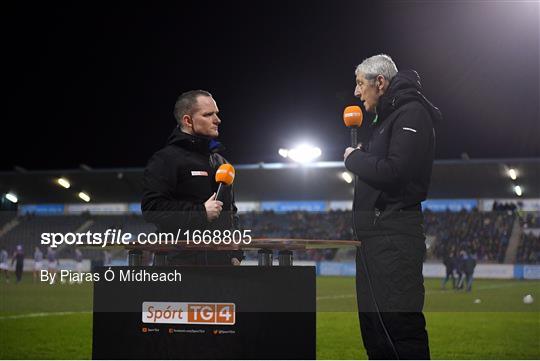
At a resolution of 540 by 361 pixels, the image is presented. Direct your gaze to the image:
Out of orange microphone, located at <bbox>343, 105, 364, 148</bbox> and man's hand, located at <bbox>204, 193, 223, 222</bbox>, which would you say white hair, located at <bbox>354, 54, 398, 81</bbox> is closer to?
orange microphone, located at <bbox>343, 105, 364, 148</bbox>

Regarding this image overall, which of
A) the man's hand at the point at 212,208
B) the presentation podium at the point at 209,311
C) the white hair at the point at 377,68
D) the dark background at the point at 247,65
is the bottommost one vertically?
the presentation podium at the point at 209,311

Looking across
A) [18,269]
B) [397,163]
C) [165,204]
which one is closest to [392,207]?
[397,163]

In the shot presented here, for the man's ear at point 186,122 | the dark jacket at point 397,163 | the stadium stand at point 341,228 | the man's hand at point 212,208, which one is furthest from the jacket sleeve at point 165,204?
the stadium stand at point 341,228

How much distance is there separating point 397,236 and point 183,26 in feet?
35.1

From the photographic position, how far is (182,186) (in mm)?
3910

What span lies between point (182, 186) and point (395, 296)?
1.48 m

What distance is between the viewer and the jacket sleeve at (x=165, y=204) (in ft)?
11.8

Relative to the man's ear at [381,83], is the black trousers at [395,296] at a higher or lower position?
lower

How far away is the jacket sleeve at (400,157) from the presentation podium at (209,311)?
1.25 feet

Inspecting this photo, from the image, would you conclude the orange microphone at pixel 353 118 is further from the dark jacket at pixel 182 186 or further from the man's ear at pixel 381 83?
the dark jacket at pixel 182 186

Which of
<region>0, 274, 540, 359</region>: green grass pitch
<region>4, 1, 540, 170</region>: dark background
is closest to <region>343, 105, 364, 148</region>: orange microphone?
<region>0, 274, 540, 359</region>: green grass pitch

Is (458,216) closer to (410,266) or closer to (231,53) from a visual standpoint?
(231,53)

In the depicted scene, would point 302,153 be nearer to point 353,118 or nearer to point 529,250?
point 529,250

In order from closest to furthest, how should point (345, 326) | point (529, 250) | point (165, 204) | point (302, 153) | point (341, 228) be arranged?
point (165, 204)
point (345, 326)
point (302, 153)
point (529, 250)
point (341, 228)
